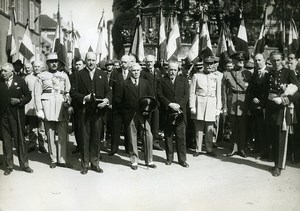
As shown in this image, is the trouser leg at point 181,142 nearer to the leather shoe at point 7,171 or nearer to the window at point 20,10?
the leather shoe at point 7,171

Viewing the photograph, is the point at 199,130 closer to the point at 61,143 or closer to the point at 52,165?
the point at 61,143

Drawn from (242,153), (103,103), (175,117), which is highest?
(103,103)

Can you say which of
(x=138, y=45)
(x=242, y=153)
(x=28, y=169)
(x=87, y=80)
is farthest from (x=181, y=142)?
(x=138, y=45)

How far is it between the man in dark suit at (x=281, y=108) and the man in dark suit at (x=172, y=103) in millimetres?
1605

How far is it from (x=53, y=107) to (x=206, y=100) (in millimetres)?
3133

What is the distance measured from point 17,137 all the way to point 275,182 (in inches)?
172

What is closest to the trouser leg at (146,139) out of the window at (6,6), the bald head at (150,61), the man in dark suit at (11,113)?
the bald head at (150,61)

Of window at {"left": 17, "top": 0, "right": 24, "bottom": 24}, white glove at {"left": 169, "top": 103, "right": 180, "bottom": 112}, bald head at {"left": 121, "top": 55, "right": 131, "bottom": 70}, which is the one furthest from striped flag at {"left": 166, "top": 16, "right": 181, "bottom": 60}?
window at {"left": 17, "top": 0, "right": 24, "bottom": 24}

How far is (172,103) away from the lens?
7137 millimetres

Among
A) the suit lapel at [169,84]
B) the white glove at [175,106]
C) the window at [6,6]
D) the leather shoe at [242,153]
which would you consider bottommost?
the leather shoe at [242,153]

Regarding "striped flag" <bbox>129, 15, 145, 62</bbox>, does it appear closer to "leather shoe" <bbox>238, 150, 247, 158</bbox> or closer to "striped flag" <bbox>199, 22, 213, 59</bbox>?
"striped flag" <bbox>199, 22, 213, 59</bbox>

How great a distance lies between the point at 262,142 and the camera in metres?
7.86

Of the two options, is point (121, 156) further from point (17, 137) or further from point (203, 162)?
point (17, 137)

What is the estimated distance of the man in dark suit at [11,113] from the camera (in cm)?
648
